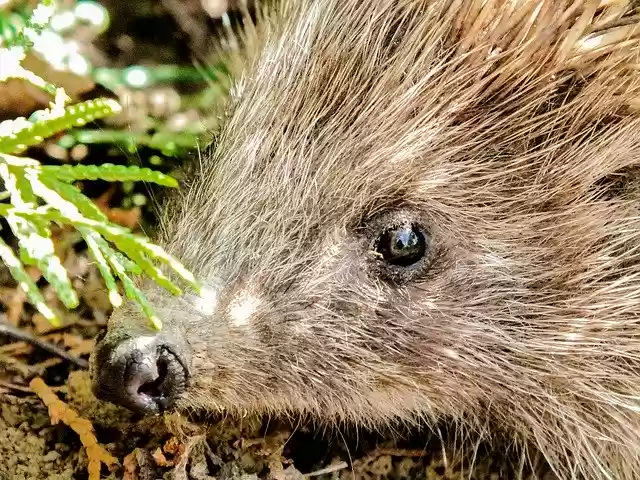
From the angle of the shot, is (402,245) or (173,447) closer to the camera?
(402,245)

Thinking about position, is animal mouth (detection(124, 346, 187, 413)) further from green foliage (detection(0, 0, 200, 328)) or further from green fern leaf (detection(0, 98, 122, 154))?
green fern leaf (detection(0, 98, 122, 154))

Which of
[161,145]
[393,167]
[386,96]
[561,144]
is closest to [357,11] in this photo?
[386,96]

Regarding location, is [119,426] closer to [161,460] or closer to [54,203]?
[161,460]

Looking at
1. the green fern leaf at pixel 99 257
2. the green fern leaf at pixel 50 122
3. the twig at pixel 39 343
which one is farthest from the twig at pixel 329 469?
the green fern leaf at pixel 50 122

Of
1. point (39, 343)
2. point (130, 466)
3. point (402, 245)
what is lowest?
point (130, 466)

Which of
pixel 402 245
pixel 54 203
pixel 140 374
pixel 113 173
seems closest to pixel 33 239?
pixel 54 203

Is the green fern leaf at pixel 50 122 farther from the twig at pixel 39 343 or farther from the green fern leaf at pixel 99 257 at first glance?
the twig at pixel 39 343
